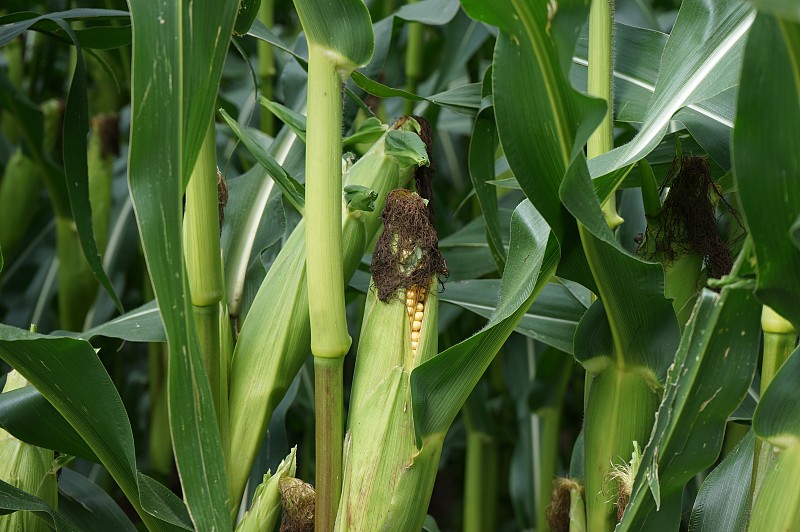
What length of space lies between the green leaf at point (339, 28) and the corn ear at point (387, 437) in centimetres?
16

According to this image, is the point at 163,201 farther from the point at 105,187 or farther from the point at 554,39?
the point at 105,187

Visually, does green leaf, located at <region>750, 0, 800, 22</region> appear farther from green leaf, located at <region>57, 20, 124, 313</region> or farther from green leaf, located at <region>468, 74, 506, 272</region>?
green leaf, located at <region>57, 20, 124, 313</region>

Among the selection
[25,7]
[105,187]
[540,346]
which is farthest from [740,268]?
[25,7]

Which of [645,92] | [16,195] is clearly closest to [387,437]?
[645,92]

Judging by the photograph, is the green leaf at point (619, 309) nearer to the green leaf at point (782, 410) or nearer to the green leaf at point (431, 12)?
the green leaf at point (782, 410)

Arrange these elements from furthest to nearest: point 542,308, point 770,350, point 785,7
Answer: point 542,308 → point 770,350 → point 785,7

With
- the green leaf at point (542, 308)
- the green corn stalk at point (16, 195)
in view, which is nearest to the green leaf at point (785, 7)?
the green leaf at point (542, 308)

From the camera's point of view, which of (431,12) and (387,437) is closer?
(387,437)

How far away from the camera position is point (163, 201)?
408 millimetres

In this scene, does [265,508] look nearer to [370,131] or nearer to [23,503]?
[23,503]

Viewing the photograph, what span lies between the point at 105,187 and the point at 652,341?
0.96 m

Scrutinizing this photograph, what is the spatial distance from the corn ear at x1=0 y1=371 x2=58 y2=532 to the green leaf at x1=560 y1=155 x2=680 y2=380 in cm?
42

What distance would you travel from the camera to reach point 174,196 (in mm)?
410

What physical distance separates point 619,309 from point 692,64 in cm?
18
